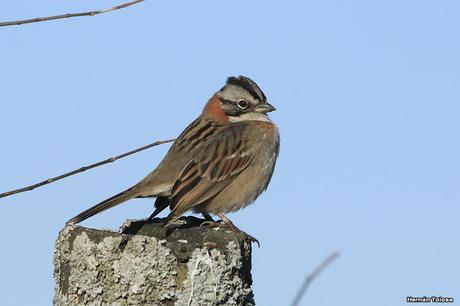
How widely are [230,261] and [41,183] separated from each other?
112 cm

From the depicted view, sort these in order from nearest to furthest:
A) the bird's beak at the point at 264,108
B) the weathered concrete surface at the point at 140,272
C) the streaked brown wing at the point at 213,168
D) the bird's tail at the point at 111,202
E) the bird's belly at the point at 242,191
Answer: the weathered concrete surface at the point at 140,272
the bird's tail at the point at 111,202
the streaked brown wing at the point at 213,168
the bird's belly at the point at 242,191
the bird's beak at the point at 264,108

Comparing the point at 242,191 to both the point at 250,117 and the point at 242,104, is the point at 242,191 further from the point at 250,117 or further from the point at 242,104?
the point at 242,104

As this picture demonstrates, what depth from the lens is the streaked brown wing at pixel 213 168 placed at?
8102 millimetres

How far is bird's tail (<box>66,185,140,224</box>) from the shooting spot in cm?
705

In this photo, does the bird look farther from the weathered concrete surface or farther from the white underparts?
the weathered concrete surface

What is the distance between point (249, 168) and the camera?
8781 mm

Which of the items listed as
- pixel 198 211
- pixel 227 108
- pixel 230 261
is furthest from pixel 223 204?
pixel 230 261

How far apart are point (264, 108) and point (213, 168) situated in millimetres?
1221

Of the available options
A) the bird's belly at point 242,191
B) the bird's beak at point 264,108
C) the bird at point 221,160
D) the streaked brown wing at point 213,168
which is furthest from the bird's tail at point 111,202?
the bird's beak at point 264,108

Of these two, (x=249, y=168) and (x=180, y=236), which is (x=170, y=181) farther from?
(x=180, y=236)

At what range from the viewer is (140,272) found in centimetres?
427

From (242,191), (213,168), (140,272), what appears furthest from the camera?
(242,191)

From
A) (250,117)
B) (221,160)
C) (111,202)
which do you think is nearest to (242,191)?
(221,160)

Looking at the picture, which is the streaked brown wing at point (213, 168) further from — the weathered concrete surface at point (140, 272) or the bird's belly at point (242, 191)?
the weathered concrete surface at point (140, 272)
